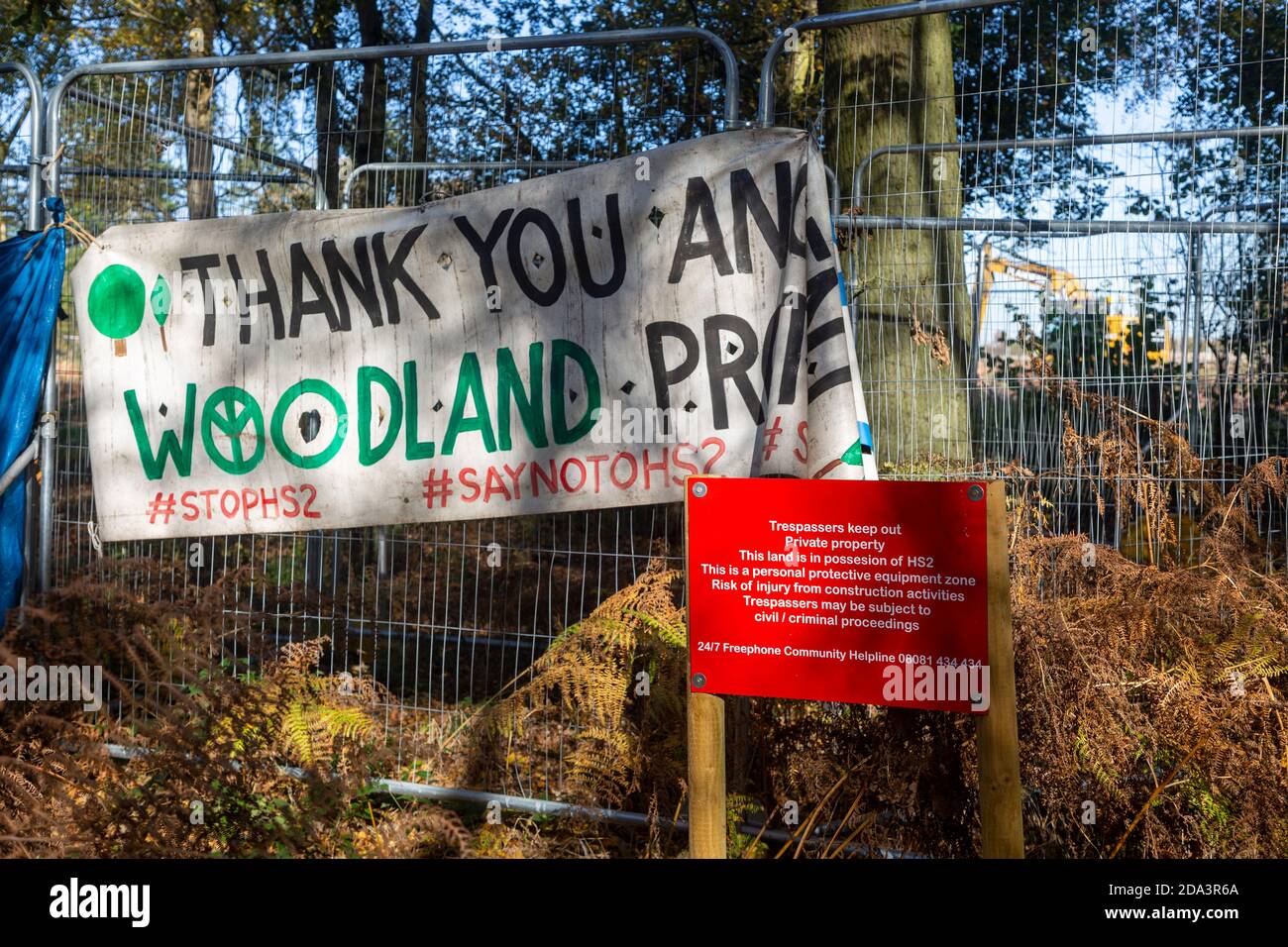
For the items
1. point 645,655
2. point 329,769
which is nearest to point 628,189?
point 645,655

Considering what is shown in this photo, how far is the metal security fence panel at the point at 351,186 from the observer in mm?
4871

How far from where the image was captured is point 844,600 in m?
3.11

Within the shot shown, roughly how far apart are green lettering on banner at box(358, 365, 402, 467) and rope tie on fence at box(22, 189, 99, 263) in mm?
1662

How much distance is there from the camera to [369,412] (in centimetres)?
464

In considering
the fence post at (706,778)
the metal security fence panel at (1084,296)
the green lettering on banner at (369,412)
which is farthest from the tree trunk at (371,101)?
the fence post at (706,778)

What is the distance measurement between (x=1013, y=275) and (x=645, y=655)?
94.2 inches

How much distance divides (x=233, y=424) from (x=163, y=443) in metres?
0.39

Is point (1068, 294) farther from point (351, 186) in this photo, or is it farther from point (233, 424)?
point (351, 186)

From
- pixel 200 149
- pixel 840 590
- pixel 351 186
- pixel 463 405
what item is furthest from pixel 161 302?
pixel 840 590

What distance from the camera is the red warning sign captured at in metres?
2.99

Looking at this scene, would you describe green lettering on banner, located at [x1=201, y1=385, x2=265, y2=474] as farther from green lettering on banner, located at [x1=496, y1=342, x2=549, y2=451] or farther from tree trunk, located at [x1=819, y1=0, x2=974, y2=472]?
tree trunk, located at [x1=819, y1=0, x2=974, y2=472]

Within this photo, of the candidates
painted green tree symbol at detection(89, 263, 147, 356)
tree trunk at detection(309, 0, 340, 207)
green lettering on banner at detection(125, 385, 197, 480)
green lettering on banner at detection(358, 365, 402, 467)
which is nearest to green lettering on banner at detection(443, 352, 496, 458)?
green lettering on banner at detection(358, 365, 402, 467)
